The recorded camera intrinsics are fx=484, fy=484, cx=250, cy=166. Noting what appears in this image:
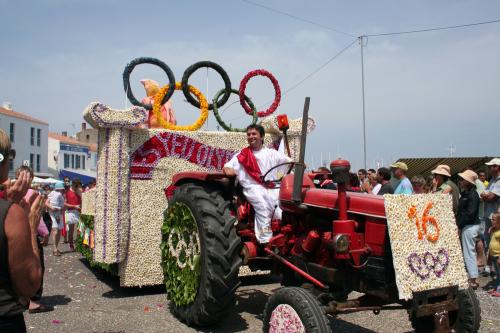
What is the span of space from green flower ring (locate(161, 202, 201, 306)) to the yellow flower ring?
145 centimetres

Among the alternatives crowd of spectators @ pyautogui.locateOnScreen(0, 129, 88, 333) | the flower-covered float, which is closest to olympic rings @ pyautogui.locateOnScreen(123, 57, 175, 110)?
the flower-covered float

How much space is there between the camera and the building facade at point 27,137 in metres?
42.1

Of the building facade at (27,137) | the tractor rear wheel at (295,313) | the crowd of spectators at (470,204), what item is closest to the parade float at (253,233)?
the tractor rear wheel at (295,313)

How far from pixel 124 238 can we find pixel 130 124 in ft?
4.27

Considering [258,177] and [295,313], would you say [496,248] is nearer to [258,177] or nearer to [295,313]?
[258,177]

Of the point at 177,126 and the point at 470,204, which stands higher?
the point at 177,126

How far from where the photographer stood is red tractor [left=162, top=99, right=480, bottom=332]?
124 inches

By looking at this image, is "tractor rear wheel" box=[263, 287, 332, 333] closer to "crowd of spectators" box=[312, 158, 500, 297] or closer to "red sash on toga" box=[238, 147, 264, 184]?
"red sash on toga" box=[238, 147, 264, 184]

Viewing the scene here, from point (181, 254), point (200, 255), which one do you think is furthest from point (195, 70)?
point (200, 255)

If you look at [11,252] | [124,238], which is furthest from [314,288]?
[124,238]

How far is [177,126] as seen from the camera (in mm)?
6062

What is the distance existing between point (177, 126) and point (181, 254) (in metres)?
1.95

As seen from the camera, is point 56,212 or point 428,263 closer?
point 428,263

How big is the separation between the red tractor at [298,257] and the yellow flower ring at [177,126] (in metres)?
1.23
